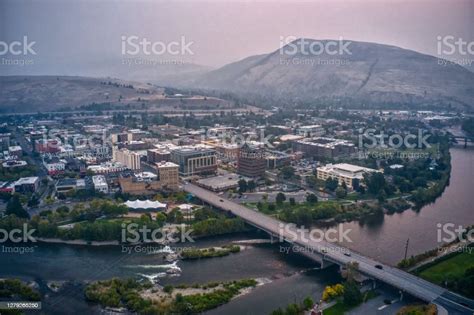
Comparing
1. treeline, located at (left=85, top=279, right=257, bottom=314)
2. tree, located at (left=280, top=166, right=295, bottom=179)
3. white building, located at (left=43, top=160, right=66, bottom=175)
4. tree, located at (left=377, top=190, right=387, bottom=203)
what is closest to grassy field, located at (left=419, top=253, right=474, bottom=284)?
treeline, located at (left=85, top=279, right=257, bottom=314)

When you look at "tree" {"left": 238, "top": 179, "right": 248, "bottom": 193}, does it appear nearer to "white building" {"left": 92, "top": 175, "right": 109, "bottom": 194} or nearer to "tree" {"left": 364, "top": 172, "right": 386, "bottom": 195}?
"tree" {"left": 364, "top": 172, "right": 386, "bottom": 195}

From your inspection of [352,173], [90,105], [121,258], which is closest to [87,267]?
[121,258]

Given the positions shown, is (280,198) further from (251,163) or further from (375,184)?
(375,184)

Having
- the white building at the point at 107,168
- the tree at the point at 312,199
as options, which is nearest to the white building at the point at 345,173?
the tree at the point at 312,199

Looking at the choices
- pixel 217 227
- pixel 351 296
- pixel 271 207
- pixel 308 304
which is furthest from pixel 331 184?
pixel 308 304

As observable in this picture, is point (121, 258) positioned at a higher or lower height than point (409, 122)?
lower

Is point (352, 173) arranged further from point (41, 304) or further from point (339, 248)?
point (41, 304)
